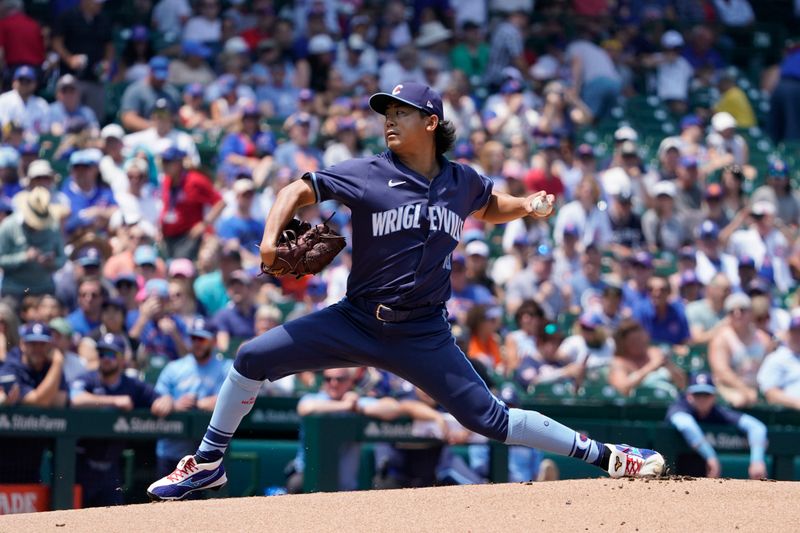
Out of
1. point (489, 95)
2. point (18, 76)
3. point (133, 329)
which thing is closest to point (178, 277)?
point (133, 329)

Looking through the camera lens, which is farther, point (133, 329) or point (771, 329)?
point (771, 329)

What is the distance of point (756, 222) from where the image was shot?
41.5 feet

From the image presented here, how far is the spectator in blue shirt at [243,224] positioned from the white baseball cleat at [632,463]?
222 inches

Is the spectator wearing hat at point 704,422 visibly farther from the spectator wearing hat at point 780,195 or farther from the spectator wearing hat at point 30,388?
the spectator wearing hat at point 780,195

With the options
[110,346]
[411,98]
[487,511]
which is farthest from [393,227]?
[110,346]

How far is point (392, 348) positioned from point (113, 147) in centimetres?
668

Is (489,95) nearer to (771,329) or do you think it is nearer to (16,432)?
(771,329)

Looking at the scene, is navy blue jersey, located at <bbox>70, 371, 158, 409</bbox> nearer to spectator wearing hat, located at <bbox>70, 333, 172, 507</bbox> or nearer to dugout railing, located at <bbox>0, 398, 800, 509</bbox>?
spectator wearing hat, located at <bbox>70, 333, 172, 507</bbox>

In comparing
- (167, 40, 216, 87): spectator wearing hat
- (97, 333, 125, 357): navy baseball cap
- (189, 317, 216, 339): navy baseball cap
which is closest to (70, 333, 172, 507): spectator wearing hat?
(97, 333, 125, 357): navy baseball cap

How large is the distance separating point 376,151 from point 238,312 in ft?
11.8

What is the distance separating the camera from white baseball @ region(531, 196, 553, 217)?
588 cm

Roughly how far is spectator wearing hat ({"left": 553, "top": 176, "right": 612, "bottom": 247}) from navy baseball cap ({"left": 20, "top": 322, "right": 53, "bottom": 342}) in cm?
517

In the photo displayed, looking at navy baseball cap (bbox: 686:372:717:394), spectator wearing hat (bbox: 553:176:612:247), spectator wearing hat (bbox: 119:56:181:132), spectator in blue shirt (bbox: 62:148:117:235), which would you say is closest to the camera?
navy baseball cap (bbox: 686:372:717:394)

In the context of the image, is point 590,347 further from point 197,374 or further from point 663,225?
point 197,374
